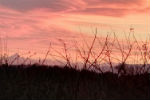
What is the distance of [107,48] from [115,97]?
1.55 meters

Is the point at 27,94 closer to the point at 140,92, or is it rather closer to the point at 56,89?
the point at 56,89

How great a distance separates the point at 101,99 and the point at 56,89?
0.79m

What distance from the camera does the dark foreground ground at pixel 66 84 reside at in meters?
6.28

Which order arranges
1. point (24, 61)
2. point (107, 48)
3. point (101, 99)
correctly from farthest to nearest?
point (24, 61) → point (107, 48) → point (101, 99)

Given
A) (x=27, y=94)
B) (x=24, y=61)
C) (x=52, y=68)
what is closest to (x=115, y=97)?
(x=27, y=94)

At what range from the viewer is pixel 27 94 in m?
6.34

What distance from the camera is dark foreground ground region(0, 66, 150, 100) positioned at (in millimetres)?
6281

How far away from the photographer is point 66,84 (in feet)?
22.2

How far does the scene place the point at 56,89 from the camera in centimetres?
646

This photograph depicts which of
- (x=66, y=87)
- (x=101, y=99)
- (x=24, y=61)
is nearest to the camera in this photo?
(x=101, y=99)

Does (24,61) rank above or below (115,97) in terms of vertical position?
above

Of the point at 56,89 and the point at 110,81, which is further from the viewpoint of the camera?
the point at 110,81

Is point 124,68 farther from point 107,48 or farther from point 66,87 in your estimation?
point 66,87

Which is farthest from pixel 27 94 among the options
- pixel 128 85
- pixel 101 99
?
pixel 128 85
